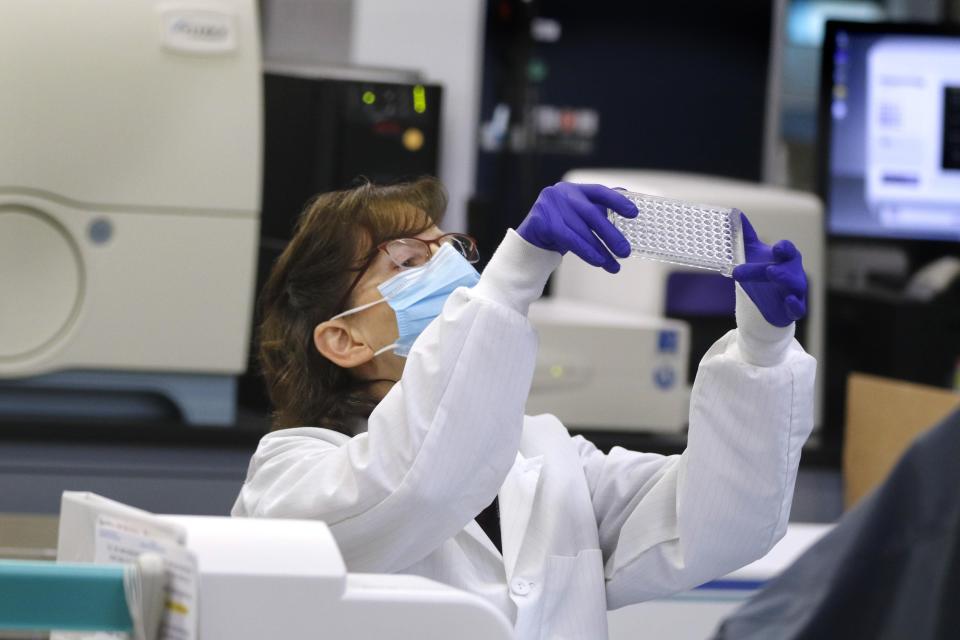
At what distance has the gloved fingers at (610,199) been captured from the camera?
112 cm

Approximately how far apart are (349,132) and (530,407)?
548mm

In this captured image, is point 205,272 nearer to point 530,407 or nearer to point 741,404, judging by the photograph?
point 530,407

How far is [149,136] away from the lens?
206 cm

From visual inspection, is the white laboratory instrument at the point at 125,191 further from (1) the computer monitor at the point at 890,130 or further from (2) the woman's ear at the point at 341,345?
(1) the computer monitor at the point at 890,130

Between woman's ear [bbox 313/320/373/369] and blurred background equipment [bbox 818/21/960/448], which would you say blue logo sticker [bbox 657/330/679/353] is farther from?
woman's ear [bbox 313/320/373/369]

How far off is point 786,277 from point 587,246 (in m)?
0.17

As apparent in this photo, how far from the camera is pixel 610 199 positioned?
111 cm

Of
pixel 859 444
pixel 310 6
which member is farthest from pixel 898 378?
pixel 310 6

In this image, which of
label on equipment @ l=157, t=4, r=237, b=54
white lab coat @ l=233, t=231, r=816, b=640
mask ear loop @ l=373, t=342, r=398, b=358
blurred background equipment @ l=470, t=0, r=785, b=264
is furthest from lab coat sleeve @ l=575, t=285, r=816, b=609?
blurred background equipment @ l=470, t=0, r=785, b=264

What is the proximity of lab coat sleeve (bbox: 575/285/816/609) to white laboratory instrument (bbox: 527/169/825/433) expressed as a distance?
0.84 metres

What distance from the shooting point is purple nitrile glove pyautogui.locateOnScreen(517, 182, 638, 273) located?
3.60ft

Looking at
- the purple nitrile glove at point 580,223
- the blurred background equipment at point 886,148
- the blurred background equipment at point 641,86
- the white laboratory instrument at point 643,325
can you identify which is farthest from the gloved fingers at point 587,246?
the blurred background equipment at point 641,86

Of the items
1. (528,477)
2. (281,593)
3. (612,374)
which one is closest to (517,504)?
(528,477)

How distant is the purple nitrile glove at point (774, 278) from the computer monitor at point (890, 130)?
1601mm
